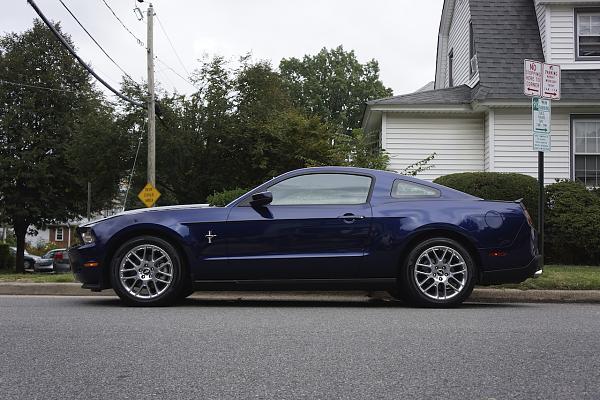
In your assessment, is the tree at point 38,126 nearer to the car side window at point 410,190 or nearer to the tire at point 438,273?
the car side window at point 410,190

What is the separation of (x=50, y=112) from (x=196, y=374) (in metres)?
A: 31.1

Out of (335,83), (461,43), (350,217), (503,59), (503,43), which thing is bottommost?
(350,217)

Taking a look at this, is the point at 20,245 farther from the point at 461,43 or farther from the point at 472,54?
the point at 472,54

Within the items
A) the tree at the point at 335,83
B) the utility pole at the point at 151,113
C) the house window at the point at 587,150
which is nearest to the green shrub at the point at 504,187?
the house window at the point at 587,150

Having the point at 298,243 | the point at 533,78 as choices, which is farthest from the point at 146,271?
the point at 533,78

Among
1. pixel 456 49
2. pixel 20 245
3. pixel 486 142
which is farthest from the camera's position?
pixel 20 245

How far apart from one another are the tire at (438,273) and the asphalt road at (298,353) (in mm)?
217

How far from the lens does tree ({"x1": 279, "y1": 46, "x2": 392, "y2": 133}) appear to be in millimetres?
59281

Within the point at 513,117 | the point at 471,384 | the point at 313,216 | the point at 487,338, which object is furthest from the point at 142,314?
the point at 513,117

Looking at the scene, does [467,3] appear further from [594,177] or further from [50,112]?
[50,112]

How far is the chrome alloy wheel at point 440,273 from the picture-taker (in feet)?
23.2

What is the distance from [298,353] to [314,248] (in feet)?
8.14

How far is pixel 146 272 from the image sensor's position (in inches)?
282

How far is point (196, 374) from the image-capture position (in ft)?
13.4
